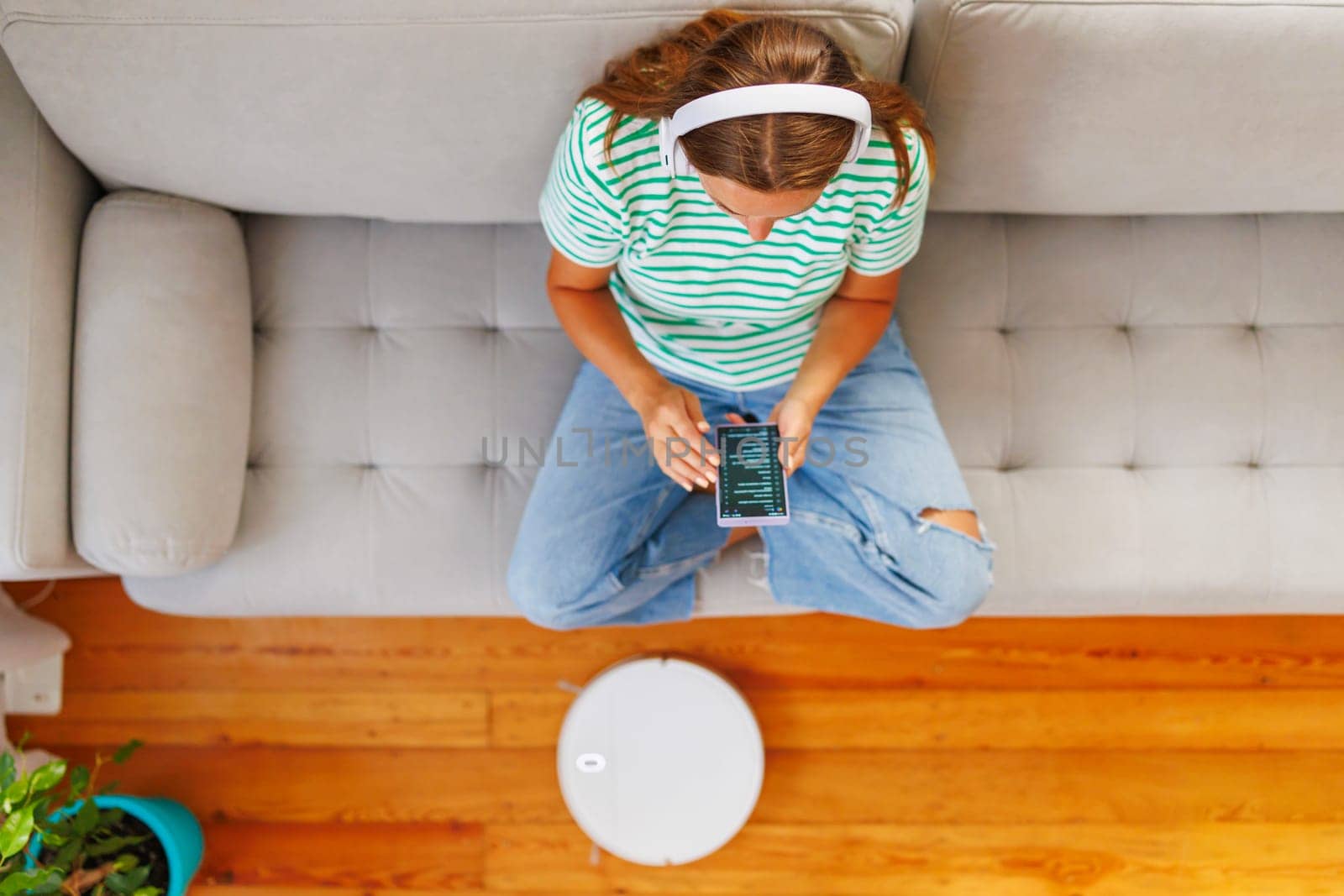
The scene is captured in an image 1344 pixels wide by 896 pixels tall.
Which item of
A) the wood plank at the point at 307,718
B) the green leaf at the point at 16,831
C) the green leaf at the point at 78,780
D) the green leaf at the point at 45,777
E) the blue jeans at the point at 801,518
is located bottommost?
the wood plank at the point at 307,718

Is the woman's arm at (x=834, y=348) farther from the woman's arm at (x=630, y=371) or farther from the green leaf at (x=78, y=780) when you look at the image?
the green leaf at (x=78, y=780)

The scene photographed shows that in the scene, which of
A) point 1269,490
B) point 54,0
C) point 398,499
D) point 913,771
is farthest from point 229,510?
point 1269,490

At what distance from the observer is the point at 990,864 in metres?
1.40

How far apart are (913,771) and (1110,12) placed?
1112 mm

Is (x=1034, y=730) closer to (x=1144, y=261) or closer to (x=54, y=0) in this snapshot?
(x=1144, y=261)

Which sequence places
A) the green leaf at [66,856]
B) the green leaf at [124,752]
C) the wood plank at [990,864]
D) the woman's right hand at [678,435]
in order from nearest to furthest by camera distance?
the woman's right hand at [678,435] → the green leaf at [66,856] → the green leaf at [124,752] → the wood plank at [990,864]

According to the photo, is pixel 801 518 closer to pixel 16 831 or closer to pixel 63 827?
pixel 16 831

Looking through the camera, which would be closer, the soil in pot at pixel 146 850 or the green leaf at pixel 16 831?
the green leaf at pixel 16 831

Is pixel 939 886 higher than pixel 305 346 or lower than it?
lower

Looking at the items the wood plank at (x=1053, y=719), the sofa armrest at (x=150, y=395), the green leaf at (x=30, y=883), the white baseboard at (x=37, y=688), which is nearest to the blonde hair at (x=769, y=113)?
the sofa armrest at (x=150, y=395)

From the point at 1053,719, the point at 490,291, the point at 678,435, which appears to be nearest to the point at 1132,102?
the point at 678,435

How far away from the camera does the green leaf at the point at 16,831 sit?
94cm

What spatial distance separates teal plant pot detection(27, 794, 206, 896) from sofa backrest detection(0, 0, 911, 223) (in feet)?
2.94

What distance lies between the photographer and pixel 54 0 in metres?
0.90
